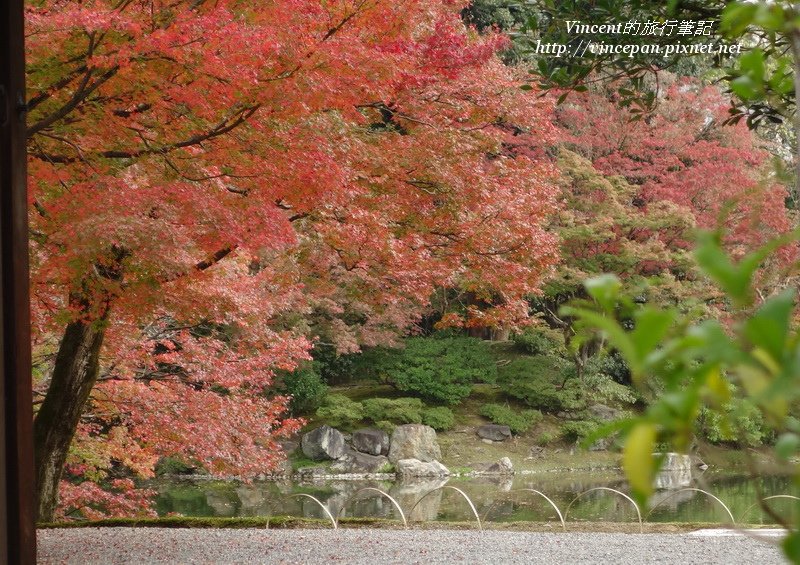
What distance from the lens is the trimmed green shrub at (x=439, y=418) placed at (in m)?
13.9

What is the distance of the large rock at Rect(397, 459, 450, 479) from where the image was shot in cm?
1301

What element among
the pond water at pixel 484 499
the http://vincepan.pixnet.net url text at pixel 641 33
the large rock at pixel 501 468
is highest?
the http://vincepan.pixnet.net url text at pixel 641 33

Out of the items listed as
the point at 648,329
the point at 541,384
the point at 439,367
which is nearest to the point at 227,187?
the point at 648,329

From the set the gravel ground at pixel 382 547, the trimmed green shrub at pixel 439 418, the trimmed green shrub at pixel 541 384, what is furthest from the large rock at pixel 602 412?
the gravel ground at pixel 382 547

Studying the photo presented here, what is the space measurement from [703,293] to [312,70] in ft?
30.0

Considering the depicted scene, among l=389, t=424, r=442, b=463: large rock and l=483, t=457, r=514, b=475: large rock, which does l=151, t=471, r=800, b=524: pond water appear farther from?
l=389, t=424, r=442, b=463: large rock

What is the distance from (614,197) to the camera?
40.7 ft

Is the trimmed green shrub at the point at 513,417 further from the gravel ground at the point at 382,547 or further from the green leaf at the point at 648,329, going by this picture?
the green leaf at the point at 648,329

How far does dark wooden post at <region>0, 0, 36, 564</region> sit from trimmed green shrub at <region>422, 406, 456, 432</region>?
12058 millimetres

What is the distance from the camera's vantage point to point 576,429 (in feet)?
44.9

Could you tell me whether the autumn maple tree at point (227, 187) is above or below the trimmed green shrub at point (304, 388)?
above

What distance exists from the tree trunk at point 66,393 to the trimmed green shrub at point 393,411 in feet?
24.7

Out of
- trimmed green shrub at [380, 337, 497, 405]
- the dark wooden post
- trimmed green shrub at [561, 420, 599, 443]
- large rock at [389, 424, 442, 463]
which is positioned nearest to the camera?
the dark wooden post

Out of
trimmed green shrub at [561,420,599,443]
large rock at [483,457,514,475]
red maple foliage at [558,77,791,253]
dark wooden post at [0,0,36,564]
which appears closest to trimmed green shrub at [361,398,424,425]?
large rock at [483,457,514,475]
